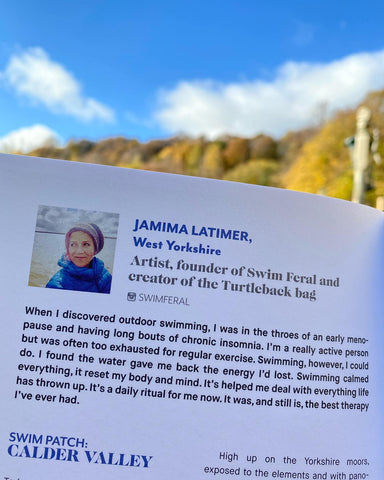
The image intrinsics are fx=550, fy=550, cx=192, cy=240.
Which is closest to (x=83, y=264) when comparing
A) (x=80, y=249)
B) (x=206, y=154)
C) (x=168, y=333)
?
(x=80, y=249)

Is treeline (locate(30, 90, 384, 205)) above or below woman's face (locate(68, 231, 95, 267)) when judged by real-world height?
above

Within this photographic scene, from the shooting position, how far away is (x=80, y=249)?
179 cm

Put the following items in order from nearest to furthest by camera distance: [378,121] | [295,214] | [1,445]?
[1,445] → [295,214] → [378,121]

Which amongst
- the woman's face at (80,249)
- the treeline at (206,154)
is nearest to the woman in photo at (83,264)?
the woman's face at (80,249)

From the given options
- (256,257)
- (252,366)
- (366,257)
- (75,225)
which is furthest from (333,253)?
(75,225)

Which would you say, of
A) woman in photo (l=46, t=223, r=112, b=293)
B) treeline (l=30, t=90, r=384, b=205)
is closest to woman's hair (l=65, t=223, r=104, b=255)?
woman in photo (l=46, t=223, r=112, b=293)

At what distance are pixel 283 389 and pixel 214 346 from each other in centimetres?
27

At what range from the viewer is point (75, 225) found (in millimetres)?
1792

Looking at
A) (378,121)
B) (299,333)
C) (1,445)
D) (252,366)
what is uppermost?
(378,121)

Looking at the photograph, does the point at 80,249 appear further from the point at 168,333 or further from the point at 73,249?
the point at 168,333

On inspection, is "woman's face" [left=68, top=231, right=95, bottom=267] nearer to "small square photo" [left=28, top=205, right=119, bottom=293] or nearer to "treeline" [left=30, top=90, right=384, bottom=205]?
"small square photo" [left=28, top=205, right=119, bottom=293]

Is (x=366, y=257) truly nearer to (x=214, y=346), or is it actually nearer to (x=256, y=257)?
(x=256, y=257)

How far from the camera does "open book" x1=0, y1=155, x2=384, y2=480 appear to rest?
175cm

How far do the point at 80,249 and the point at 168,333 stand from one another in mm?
396
